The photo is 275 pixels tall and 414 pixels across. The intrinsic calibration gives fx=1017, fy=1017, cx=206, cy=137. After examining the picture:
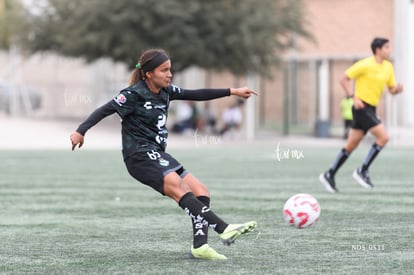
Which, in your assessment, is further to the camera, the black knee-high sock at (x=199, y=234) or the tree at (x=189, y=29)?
the tree at (x=189, y=29)

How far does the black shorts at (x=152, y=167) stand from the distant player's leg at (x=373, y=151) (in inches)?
259

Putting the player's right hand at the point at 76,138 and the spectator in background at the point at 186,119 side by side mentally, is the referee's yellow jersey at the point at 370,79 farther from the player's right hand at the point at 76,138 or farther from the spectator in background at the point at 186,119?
the spectator in background at the point at 186,119

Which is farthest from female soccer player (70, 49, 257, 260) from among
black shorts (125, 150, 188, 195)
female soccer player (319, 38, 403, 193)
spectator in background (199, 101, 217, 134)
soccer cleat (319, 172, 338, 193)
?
spectator in background (199, 101, 217, 134)

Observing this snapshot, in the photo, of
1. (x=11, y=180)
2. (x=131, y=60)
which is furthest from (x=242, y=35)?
(x=11, y=180)

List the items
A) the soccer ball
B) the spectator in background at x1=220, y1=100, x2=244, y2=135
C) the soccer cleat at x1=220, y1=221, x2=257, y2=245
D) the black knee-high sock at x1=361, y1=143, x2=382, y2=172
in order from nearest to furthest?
the soccer cleat at x1=220, y1=221, x2=257, y2=245
the soccer ball
the black knee-high sock at x1=361, y1=143, x2=382, y2=172
the spectator in background at x1=220, y1=100, x2=244, y2=135

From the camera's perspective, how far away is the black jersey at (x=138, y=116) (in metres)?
8.07

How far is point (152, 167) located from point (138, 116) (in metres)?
0.43

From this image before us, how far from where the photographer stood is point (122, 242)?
30.3 ft

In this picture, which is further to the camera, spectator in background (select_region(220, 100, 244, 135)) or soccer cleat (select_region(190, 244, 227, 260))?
spectator in background (select_region(220, 100, 244, 135))

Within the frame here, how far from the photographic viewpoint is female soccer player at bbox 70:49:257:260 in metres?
8.00

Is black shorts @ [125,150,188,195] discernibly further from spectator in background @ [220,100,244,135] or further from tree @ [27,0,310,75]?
spectator in background @ [220,100,244,135]

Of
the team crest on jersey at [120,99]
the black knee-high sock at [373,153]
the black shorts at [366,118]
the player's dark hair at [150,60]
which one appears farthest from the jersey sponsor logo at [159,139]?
the black knee-high sock at [373,153]

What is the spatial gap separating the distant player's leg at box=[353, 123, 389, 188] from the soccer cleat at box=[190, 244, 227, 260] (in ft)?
21.4

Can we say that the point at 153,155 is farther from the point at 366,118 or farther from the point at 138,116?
the point at 366,118
